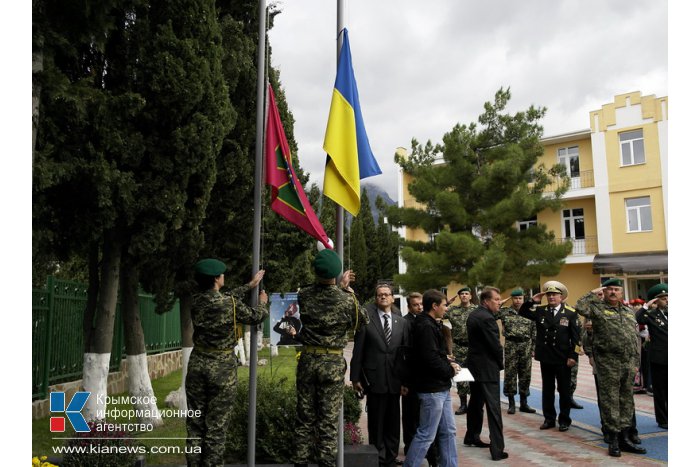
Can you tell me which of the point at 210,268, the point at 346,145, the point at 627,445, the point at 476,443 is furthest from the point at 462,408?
the point at 210,268

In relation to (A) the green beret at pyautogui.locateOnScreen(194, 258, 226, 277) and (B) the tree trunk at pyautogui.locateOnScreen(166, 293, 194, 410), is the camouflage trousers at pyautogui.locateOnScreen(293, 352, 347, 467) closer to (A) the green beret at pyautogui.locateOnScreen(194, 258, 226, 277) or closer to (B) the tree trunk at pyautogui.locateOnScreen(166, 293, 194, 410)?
(A) the green beret at pyautogui.locateOnScreen(194, 258, 226, 277)

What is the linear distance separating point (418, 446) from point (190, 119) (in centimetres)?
446

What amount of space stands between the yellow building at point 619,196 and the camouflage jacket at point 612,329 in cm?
1620

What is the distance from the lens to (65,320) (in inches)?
362

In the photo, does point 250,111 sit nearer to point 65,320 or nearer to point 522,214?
point 65,320

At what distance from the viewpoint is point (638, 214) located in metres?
24.5

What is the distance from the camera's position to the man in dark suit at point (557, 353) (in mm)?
7969

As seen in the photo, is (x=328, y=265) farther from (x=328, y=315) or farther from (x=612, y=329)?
(x=612, y=329)

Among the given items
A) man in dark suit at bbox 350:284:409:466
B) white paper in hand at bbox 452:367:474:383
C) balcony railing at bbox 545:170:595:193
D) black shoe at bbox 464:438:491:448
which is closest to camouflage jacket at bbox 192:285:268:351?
man in dark suit at bbox 350:284:409:466

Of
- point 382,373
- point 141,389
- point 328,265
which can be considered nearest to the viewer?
point 328,265

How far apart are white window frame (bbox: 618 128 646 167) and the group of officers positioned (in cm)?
1793

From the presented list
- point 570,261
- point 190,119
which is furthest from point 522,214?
point 190,119

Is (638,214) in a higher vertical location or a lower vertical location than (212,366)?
higher

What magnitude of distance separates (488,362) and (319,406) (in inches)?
100
